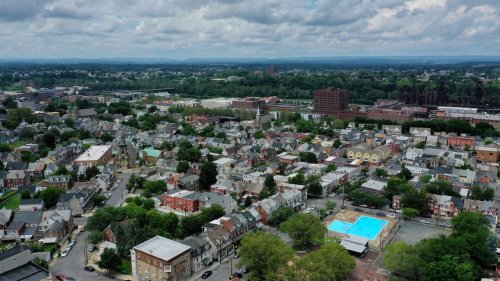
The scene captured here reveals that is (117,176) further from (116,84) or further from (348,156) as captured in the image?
(116,84)

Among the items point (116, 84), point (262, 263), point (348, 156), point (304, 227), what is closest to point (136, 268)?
point (262, 263)

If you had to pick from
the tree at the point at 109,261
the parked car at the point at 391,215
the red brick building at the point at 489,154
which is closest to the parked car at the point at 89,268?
the tree at the point at 109,261

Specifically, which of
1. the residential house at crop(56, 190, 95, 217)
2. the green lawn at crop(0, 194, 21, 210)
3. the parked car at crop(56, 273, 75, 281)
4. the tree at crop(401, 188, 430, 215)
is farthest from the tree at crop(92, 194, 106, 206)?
the tree at crop(401, 188, 430, 215)

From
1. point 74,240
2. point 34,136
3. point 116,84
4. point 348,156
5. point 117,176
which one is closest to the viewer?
point 74,240

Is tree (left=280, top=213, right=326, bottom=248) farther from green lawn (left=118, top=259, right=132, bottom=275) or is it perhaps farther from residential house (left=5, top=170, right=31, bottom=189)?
residential house (left=5, top=170, right=31, bottom=189)

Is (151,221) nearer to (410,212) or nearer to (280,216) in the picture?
(280,216)

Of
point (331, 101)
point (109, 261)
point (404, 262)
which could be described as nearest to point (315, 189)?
point (404, 262)
